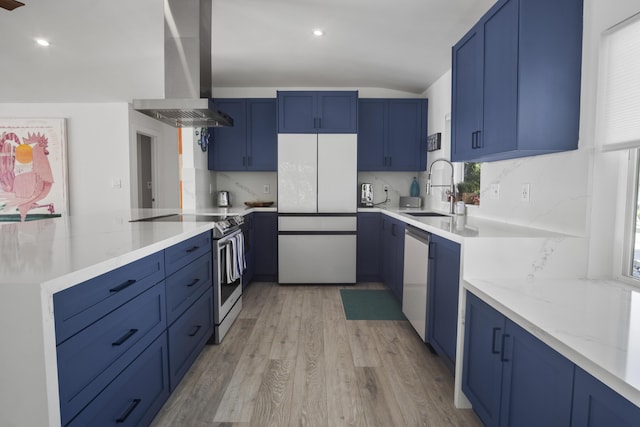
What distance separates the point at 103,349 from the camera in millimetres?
1271

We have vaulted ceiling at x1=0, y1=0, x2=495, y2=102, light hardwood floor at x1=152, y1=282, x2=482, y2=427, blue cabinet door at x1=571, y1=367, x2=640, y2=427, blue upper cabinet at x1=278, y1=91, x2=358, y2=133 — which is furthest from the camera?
blue upper cabinet at x1=278, y1=91, x2=358, y2=133

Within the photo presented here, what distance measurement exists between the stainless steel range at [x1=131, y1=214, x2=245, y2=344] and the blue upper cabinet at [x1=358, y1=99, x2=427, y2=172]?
2.15 meters

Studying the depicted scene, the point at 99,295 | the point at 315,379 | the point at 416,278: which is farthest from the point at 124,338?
the point at 416,278

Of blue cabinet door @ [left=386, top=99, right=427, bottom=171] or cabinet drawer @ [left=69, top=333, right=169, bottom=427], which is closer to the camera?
cabinet drawer @ [left=69, top=333, right=169, bottom=427]

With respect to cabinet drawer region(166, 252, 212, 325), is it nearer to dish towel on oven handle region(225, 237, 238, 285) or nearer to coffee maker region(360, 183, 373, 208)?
dish towel on oven handle region(225, 237, 238, 285)

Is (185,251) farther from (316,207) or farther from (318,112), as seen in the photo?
(318,112)

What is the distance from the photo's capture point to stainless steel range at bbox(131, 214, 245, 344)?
8.70ft

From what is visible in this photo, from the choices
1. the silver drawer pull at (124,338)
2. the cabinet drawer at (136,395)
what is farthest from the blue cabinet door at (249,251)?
the silver drawer pull at (124,338)

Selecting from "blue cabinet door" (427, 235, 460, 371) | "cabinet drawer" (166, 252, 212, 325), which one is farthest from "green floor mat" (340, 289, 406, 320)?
"cabinet drawer" (166, 252, 212, 325)

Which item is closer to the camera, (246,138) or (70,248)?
(70,248)

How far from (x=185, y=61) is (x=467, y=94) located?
2.10 meters

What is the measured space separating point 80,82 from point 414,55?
3.87m

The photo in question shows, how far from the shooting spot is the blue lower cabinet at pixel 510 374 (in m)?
1.07

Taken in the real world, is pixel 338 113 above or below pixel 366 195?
above
